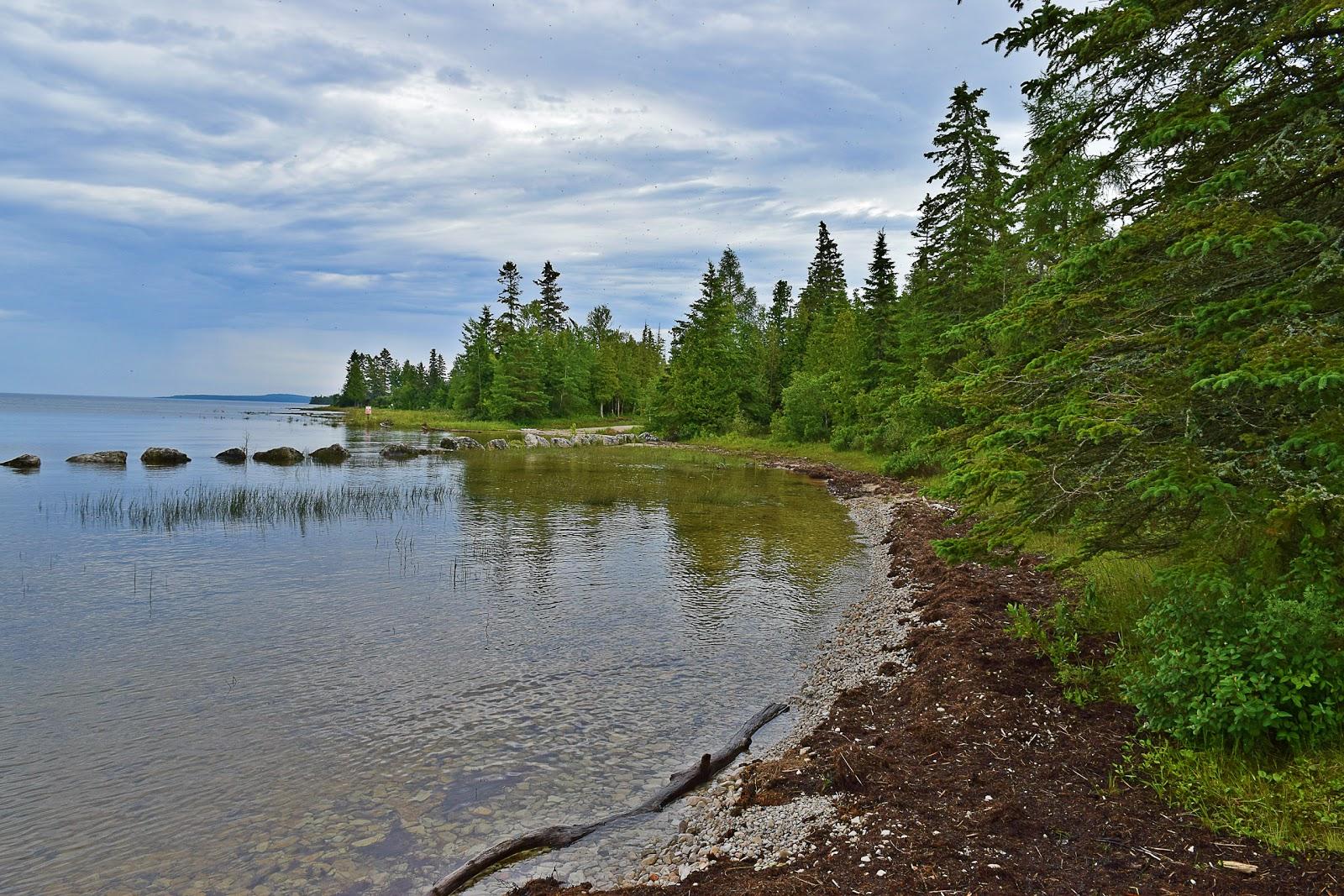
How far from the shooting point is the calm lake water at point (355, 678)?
6.51 m

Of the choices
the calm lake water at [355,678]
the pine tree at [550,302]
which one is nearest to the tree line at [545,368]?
the pine tree at [550,302]

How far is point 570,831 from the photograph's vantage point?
6.40 m

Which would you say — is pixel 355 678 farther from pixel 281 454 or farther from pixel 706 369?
pixel 706 369

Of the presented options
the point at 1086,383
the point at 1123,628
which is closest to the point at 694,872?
the point at 1086,383

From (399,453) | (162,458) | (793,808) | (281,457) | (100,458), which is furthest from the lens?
(399,453)

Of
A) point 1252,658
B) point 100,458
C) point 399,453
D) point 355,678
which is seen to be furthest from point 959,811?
point 399,453

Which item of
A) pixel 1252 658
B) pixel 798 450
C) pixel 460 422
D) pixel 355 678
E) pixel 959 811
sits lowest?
pixel 355 678

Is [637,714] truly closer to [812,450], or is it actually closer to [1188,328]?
[1188,328]

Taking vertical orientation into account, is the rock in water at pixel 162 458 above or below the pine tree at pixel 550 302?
below

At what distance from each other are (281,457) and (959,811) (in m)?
45.9

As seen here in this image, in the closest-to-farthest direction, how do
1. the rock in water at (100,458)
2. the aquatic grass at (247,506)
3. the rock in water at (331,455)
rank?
the aquatic grass at (247,506) < the rock in water at (100,458) < the rock in water at (331,455)

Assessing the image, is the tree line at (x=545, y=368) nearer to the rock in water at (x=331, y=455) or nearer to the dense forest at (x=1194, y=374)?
the rock in water at (x=331, y=455)

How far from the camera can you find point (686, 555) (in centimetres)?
1881

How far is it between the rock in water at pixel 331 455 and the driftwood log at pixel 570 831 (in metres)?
41.5
